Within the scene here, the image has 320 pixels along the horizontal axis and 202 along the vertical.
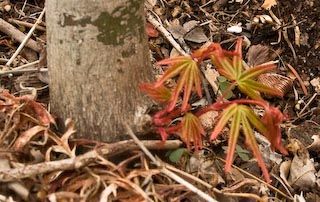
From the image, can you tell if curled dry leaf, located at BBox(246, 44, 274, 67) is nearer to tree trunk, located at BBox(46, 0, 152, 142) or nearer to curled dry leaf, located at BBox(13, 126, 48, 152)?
tree trunk, located at BBox(46, 0, 152, 142)

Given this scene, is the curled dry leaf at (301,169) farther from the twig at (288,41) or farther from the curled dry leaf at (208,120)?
the twig at (288,41)

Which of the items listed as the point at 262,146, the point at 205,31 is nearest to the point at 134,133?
the point at 262,146

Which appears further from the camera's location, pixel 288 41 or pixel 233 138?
pixel 288 41

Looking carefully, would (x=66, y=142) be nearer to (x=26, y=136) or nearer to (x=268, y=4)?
(x=26, y=136)

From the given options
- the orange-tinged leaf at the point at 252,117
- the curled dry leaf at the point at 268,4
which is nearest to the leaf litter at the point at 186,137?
the curled dry leaf at the point at 268,4

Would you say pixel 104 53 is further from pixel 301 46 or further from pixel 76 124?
pixel 301 46

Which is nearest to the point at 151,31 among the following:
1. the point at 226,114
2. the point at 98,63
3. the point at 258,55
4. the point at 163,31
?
the point at 163,31
